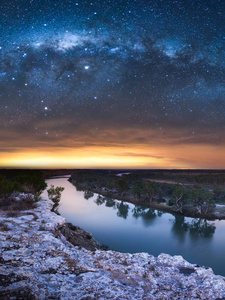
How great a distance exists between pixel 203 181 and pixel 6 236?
472 ft

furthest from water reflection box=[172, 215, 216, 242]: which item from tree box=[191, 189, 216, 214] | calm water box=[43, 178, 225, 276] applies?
tree box=[191, 189, 216, 214]

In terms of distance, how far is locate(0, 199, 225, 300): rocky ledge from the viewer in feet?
18.7

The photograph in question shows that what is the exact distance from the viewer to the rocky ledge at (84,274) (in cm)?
570

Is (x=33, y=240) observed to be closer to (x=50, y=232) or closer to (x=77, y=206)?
(x=50, y=232)

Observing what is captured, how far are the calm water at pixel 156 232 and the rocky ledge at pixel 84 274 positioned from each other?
19.6m

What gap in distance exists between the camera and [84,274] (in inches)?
277

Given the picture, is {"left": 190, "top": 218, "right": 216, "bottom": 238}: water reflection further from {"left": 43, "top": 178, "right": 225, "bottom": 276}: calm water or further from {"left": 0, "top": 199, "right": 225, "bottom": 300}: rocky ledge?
{"left": 0, "top": 199, "right": 225, "bottom": 300}: rocky ledge

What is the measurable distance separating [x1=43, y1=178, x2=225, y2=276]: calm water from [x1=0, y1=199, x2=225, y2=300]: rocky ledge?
772 inches

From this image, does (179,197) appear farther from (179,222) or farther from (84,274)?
(84,274)

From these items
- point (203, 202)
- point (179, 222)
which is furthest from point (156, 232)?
point (203, 202)

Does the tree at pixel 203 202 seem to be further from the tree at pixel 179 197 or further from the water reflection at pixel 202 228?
the water reflection at pixel 202 228

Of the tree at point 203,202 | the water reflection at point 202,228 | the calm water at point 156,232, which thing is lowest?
the water reflection at point 202,228

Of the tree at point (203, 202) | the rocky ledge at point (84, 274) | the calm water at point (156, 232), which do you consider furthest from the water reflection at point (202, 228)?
the rocky ledge at point (84, 274)

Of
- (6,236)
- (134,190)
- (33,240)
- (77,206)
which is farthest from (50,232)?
(134,190)
